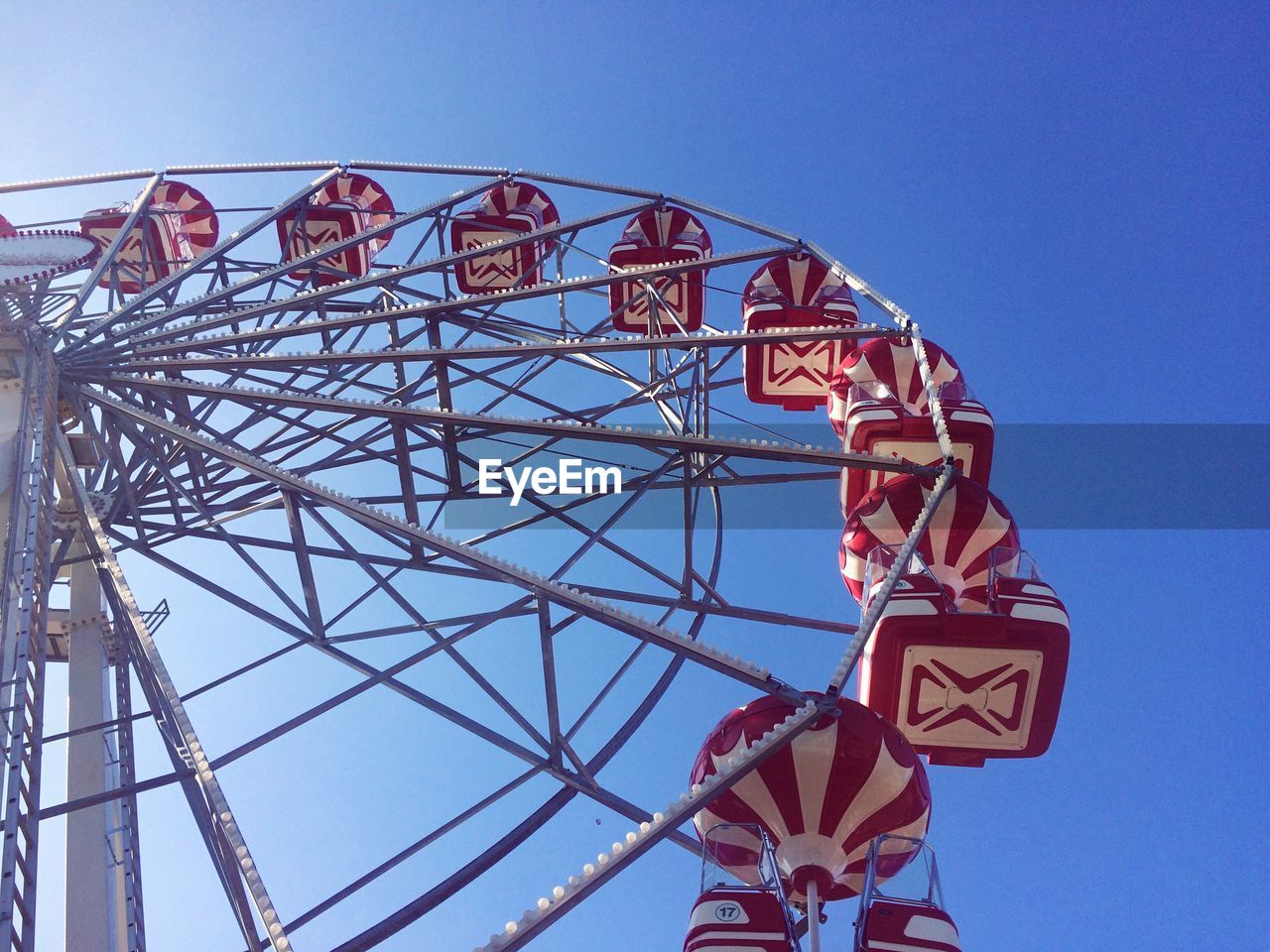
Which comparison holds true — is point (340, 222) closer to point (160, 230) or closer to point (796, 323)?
point (160, 230)

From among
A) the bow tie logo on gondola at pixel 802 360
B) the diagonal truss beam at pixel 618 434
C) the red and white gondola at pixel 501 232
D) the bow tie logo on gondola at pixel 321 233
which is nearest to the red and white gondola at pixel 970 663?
the diagonal truss beam at pixel 618 434

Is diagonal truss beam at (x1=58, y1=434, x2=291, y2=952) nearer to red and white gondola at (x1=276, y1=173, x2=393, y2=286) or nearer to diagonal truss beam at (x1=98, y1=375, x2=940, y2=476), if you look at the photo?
diagonal truss beam at (x1=98, y1=375, x2=940, y2=476)

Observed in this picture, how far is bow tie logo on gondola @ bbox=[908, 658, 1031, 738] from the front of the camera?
30.7 feet

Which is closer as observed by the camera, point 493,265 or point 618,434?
point 618,434

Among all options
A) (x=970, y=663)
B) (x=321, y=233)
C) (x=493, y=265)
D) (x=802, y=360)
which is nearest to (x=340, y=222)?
(x=321, y=233)

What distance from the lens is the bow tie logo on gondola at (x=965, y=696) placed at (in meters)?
9.37

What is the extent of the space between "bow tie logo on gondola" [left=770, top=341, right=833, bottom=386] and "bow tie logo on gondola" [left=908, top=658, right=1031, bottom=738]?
625cm

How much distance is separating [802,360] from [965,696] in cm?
635

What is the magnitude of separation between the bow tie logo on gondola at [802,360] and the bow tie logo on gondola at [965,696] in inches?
246

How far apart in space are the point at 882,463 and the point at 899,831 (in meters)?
3.06

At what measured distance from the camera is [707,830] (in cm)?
820

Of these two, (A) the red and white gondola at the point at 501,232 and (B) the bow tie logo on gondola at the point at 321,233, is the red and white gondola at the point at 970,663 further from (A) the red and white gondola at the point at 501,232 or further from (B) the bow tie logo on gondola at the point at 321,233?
(B) the bow tie logo on gondola at the point at 321,233

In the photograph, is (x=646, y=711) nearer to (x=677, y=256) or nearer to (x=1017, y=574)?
(x=1017, y=574)

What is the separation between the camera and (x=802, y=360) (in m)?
15.1
